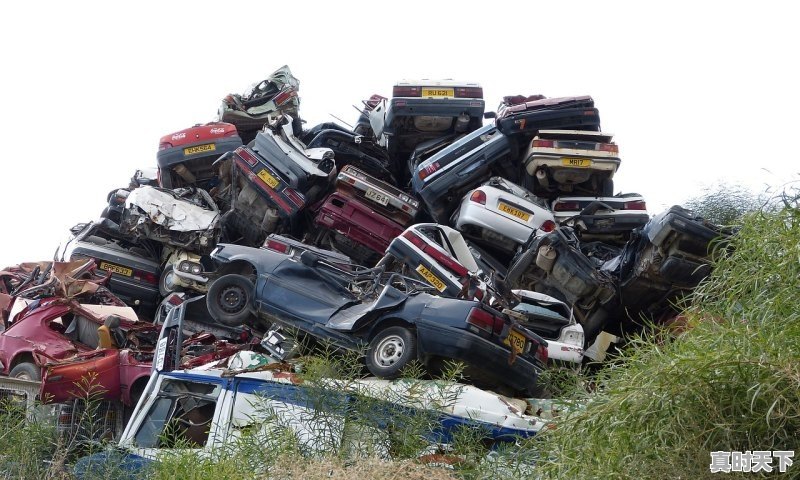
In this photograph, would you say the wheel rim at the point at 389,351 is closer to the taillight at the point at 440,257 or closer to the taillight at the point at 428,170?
the taillight at the point at 440,257

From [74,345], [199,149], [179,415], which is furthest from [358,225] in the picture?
[179,415]

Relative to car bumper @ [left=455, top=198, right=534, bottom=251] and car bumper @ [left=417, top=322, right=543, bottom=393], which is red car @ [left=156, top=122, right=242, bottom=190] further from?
car bumper @ [left=417, top=322, right=543, bottom=393]

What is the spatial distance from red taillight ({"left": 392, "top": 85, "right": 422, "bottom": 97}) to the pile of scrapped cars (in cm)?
2

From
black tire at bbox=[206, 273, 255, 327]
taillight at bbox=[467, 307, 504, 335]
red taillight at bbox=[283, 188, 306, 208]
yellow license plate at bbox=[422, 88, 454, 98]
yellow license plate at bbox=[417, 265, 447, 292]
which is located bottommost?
taillight at bbox=[467, 307, 504, 335]

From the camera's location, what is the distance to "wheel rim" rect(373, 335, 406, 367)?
26.7 ft

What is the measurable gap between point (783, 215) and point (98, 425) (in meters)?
6.95

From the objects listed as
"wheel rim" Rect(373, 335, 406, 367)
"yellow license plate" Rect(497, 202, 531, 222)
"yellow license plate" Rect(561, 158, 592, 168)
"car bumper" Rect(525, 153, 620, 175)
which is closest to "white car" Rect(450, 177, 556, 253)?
"yellow license plate" Rect(497, 202, 531, 222)

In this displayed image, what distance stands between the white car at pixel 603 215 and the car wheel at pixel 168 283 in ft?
18.0

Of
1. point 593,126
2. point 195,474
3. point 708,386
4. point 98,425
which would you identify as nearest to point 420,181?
point 593,126

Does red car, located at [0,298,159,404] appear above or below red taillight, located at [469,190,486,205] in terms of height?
below

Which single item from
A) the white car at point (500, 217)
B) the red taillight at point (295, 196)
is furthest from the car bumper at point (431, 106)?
the red taillight at point (295, 196)

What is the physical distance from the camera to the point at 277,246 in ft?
39.9

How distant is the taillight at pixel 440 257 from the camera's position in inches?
400

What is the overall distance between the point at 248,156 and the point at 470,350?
21.6 ft
